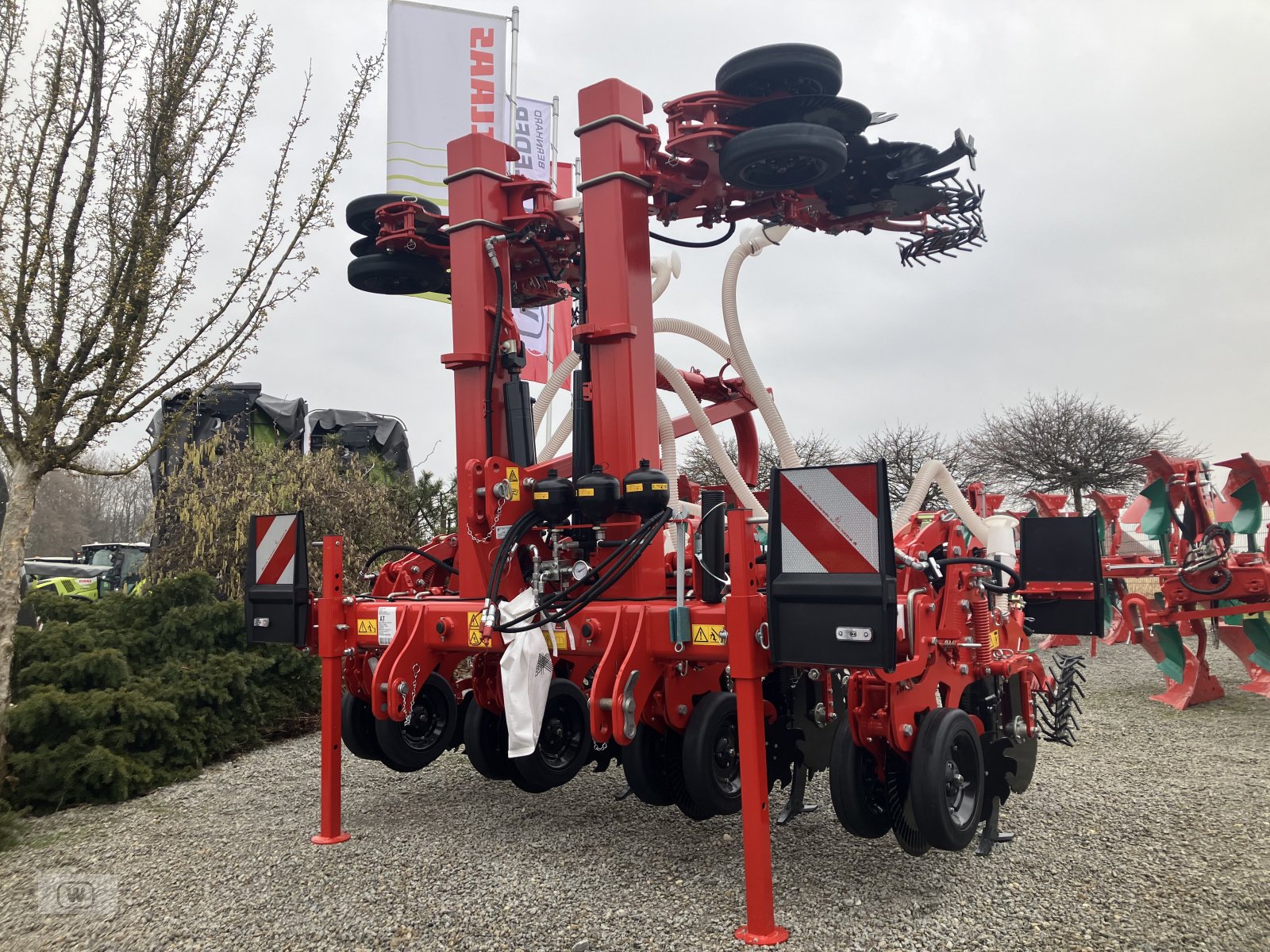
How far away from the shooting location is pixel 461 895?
11.5 feet

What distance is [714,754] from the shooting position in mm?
3602

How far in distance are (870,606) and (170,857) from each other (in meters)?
3.23

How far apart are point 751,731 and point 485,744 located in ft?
6.06

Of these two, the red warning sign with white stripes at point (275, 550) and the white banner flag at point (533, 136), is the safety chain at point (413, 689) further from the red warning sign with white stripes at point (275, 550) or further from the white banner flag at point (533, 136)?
the white banner flag at point (533, 136)

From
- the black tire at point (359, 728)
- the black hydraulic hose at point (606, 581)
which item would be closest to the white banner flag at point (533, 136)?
the black tire at point (359, 728)

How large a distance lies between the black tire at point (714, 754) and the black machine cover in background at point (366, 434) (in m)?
8.49

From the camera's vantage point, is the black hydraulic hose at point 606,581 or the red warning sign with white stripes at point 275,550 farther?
the red warning sign with white stripes at point 275,550

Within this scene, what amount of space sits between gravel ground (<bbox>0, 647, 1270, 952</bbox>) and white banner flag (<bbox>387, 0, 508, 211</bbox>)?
25.5 feet

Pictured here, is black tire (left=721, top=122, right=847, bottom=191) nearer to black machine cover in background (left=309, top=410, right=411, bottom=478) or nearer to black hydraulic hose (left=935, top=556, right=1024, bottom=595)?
black hydraulic hose (left=935, top=556, right=1024, bottom=595)

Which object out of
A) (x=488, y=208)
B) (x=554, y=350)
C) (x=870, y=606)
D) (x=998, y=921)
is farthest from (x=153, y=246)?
(x=554, y=350)

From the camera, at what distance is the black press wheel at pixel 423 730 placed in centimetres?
456

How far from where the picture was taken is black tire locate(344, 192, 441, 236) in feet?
17.1

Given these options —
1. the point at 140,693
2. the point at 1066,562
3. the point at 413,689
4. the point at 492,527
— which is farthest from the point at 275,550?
the point at 1066,562

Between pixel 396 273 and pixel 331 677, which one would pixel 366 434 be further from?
pixel 331 677
